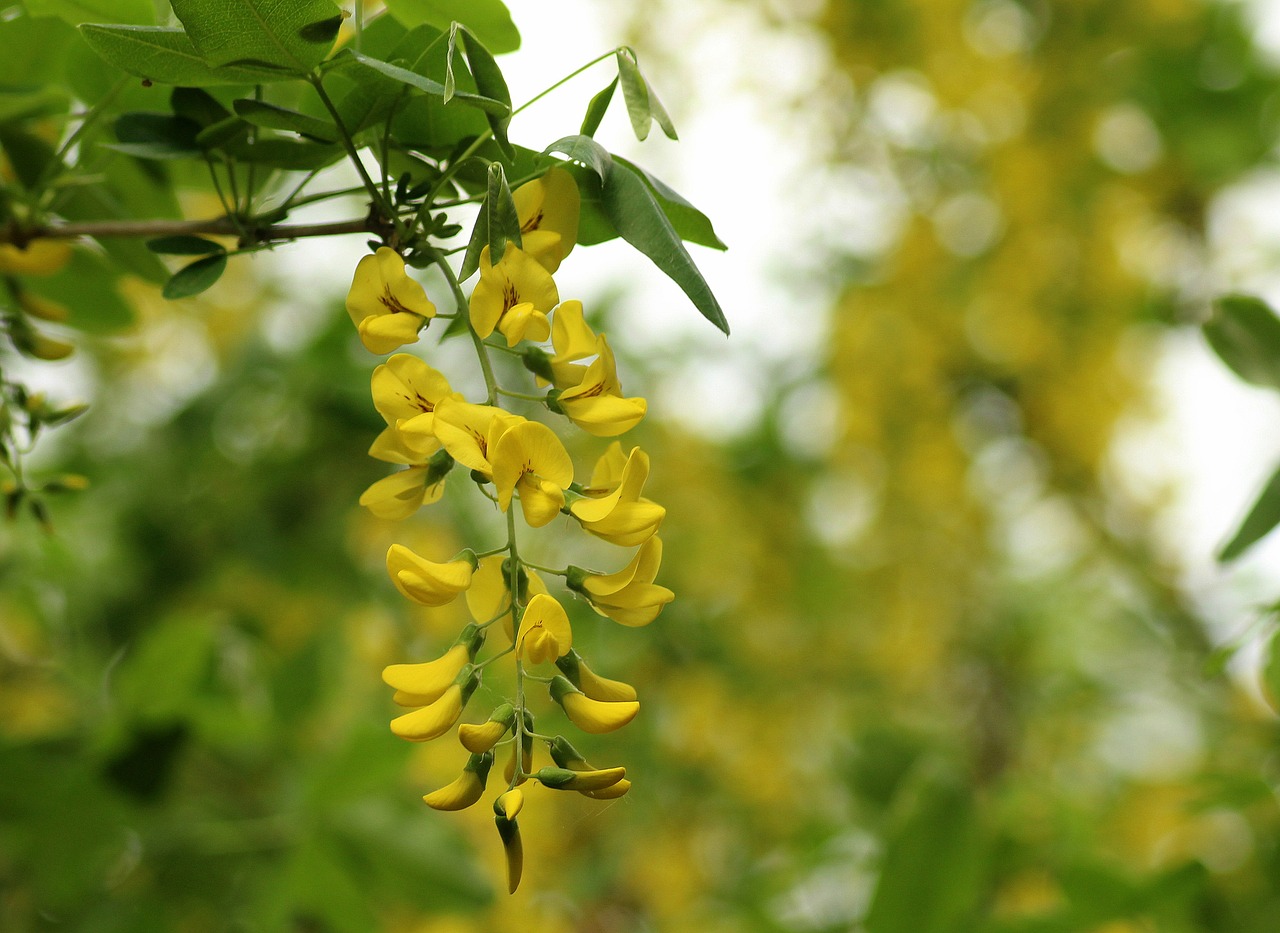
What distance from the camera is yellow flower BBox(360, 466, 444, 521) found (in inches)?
12.4

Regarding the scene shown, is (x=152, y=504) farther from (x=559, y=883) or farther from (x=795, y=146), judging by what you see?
(x=795, y=146)

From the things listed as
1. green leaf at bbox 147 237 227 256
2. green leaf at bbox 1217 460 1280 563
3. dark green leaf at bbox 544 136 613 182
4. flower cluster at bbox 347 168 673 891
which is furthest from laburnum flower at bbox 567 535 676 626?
green leaf at bbox 1217 460 1280 563

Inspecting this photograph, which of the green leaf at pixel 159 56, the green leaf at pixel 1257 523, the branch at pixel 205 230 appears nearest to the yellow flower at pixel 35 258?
the branch at pixel 205 230

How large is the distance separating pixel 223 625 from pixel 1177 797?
1454 mm

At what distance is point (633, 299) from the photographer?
63.7 inches

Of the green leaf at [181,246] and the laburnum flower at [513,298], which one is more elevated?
the green leaf at [181,246]

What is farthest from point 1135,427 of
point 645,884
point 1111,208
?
point 645,884

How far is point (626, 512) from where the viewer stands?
296 mm

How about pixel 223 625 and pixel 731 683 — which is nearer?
pixel 223 625

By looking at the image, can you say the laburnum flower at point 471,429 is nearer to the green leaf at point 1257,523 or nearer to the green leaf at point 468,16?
the green leaf at point 468,16

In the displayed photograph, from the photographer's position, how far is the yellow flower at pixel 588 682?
0.31m

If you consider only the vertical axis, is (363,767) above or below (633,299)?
below

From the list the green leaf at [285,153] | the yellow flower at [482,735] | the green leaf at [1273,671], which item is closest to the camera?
the yellow flower at [482,735]

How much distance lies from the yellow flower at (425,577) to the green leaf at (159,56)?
16 centimetres
